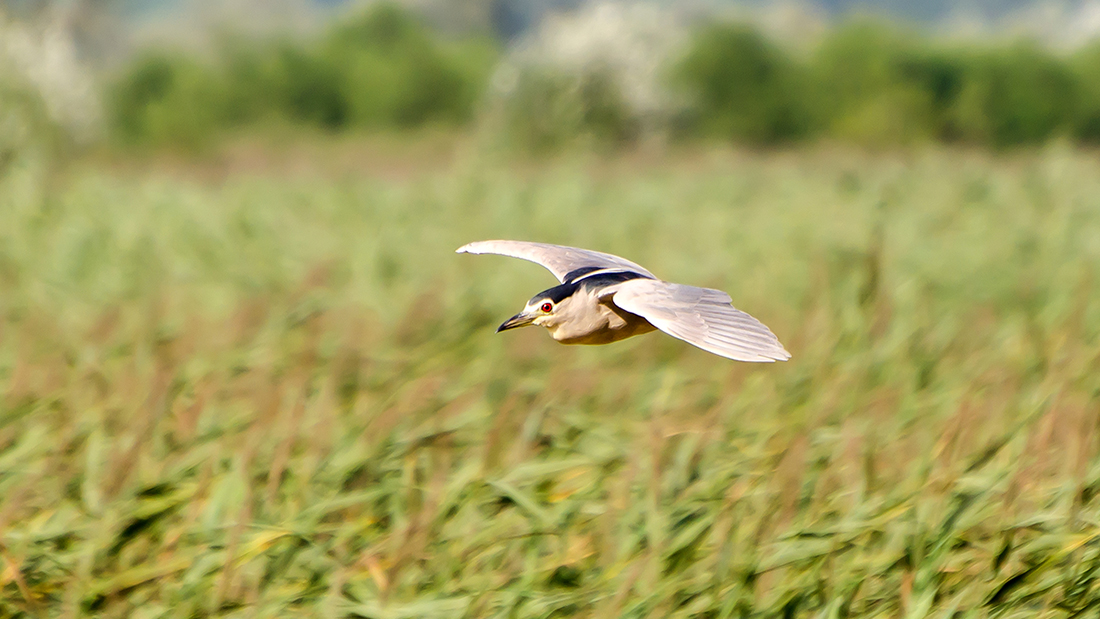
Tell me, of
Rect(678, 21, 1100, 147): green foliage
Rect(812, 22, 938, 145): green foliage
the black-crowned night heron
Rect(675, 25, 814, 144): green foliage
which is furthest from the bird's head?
Rect(675, 25, 814, 144): green foliage

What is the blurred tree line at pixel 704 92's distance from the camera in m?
16.4

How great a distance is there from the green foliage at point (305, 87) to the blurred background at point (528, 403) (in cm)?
1135

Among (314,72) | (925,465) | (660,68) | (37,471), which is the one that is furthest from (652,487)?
(314,72)

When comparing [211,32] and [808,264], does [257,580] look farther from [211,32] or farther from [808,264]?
[211,32]

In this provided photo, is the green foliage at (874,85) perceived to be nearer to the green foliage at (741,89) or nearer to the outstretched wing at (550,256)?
the green foliage at (741,89)

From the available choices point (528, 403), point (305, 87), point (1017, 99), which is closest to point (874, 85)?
point (1017, 99)

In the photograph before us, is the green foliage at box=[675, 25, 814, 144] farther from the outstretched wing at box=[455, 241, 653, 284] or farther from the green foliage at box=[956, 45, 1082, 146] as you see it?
the outstretched wing at box=[455, 241, 653, 284]

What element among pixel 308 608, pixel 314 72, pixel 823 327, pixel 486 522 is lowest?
pixel 308 608

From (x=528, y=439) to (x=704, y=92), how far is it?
17.4 m

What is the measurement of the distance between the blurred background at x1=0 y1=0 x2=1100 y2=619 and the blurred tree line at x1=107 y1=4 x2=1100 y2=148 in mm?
6846

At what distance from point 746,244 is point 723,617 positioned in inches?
166

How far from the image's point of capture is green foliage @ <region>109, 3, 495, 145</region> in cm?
2072

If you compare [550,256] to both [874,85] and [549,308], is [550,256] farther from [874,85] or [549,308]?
[874,85]

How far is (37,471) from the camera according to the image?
2.92 metres
